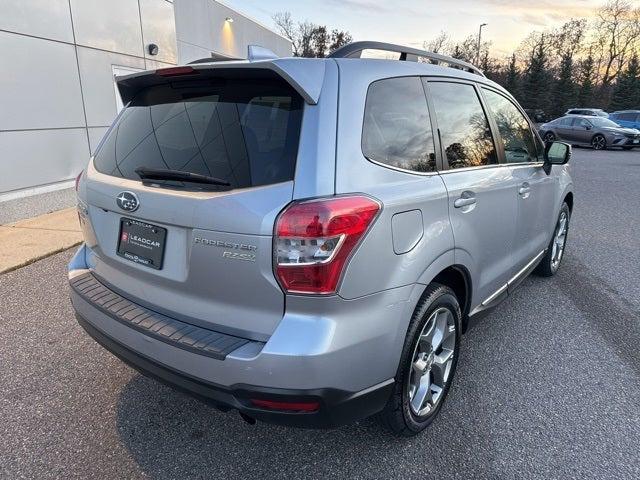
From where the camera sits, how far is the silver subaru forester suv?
6.07 feet

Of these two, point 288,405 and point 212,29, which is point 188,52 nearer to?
point 212,29

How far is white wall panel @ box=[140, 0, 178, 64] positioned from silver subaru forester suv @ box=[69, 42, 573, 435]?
8384 mm

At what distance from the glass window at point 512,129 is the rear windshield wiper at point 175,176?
2.12 meters

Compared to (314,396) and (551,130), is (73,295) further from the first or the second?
(551,130)

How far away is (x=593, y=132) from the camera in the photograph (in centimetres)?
2175

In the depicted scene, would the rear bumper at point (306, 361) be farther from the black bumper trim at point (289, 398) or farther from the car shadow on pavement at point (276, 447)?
the car shadow on pavement at point (276, 447)

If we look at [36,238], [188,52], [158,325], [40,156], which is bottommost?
[36,238]

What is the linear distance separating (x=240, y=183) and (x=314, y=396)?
0.89 meters

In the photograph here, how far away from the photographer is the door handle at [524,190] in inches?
134

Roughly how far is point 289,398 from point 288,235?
0.63 metres

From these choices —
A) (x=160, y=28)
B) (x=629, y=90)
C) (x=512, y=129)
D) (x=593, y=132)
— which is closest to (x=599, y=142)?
(x=593, y=132)

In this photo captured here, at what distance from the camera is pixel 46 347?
338 cm

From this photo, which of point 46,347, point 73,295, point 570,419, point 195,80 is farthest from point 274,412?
point 46,347

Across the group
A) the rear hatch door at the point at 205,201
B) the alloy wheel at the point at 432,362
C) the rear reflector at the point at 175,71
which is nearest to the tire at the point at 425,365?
the alloy wheel at the point at 432,362
